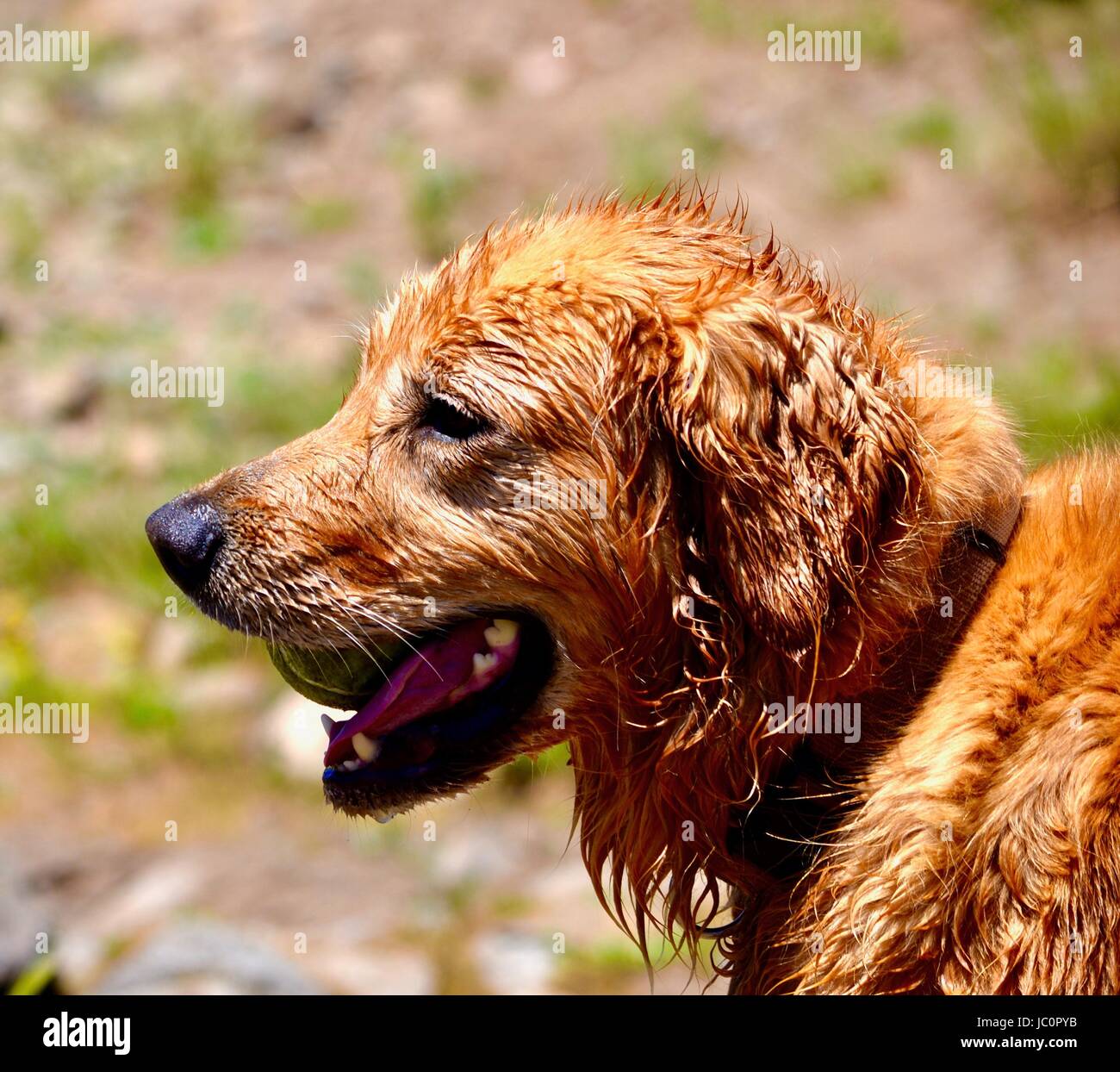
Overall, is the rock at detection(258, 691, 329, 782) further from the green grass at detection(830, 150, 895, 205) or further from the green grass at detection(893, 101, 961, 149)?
the green grass at detection(893, 101, 961, 149)

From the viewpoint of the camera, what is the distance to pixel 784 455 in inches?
127

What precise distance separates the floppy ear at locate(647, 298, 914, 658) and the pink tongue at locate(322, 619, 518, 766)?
2.26 feet

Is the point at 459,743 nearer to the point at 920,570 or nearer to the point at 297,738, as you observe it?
the point at 920,570

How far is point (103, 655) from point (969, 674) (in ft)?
22.5

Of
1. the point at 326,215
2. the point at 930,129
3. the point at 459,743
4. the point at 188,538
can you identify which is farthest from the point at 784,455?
the point at 326,215

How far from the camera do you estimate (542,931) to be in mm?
6367

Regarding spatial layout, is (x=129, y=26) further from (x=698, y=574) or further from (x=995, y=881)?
(x=995, y=881)

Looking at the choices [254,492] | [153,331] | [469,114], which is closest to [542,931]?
[254,492]

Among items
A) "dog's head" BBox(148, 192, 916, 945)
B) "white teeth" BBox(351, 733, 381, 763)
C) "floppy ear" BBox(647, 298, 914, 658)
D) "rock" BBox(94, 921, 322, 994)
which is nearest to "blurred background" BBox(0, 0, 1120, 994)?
"rock" BBox(94, 921, 322, 994)

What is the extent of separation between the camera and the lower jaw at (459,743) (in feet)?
12.0

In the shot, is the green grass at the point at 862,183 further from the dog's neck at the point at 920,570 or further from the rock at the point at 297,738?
the dog's neck at the point at 920,570

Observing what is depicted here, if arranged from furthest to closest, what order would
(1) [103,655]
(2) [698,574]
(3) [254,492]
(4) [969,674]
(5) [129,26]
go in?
1. (5) [129,26]
2. (1) [103,655]
3. (3) [254,492]
4. (2) [698,574]
5. (4) [969,674]

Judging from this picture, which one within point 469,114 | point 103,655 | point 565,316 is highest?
point 469,114

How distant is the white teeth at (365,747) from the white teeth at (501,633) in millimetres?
439
